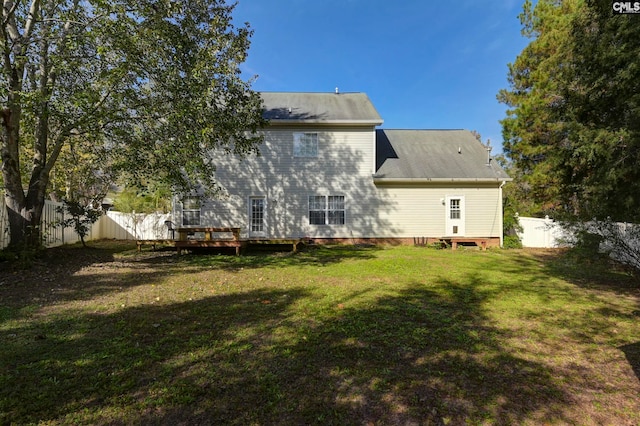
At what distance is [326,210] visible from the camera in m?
14.0

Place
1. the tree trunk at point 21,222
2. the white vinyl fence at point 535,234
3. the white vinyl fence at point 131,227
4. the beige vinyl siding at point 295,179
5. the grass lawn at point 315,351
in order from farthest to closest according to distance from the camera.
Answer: the white vinyl fence at point 131,227 < the beige vinyl siding at point 295,179 < the white vinyl fence at point 535,234 < the tree trunk at point 21,222 < the grass lawn at point 315,351

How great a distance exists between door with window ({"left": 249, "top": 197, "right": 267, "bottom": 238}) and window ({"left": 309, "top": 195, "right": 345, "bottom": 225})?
208cm

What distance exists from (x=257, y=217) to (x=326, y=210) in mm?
3081

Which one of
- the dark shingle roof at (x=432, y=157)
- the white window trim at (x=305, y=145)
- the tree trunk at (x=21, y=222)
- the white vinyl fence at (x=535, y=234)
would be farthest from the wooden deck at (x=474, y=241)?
the tree trunk at (x=21, y=222)

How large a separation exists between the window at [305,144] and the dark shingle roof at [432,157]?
3045 millimetres

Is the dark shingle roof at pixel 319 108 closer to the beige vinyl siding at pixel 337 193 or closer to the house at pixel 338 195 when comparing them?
the house at pixel 338 195

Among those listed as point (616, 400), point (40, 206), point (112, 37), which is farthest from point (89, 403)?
point (40, 206)

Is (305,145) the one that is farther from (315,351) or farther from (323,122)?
(315,351)

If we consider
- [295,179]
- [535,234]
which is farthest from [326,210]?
Answer: [535,234]

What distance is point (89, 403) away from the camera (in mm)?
2508

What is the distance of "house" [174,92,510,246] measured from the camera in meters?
13.9

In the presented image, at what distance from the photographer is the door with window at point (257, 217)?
13.9 metres

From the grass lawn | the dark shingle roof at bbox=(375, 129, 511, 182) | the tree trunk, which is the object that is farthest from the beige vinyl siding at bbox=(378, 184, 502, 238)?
the tree trunk

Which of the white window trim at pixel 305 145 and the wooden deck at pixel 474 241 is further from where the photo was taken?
the white window trim at pixel 305 145
